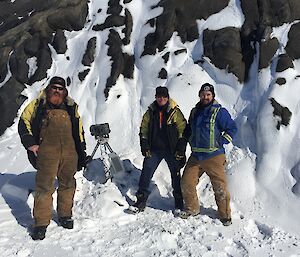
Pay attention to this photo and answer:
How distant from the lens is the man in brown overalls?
6438mm

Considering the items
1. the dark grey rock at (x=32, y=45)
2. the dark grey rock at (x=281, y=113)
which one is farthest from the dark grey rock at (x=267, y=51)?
the dark grey rock at (x=32, y=45)

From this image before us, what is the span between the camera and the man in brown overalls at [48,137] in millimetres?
6438

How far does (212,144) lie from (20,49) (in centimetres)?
855

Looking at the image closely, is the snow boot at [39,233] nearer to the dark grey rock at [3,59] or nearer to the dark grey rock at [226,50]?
the dark grey rock at [226,50]

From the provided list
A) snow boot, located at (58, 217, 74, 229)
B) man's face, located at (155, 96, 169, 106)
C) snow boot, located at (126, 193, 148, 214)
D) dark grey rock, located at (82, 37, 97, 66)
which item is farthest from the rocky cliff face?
snow boot, located at (58, 217, 74, 229)

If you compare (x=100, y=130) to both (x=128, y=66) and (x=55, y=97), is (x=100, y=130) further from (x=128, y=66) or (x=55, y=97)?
(x=128, y=66)

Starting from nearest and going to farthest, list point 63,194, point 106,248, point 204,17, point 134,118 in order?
point 106,248 < point 63,194 < point 134,118 < point 204,17

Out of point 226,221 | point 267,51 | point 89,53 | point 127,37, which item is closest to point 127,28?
point 127,37

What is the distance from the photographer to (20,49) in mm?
13148

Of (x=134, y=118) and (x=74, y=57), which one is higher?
(x=74, y=57)

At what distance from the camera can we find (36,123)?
6.51 m

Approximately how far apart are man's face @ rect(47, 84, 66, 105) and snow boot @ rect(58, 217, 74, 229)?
6.11 feet

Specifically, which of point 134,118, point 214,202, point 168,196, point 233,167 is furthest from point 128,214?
point 134,118

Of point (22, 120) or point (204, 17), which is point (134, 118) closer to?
point (204, 17)
